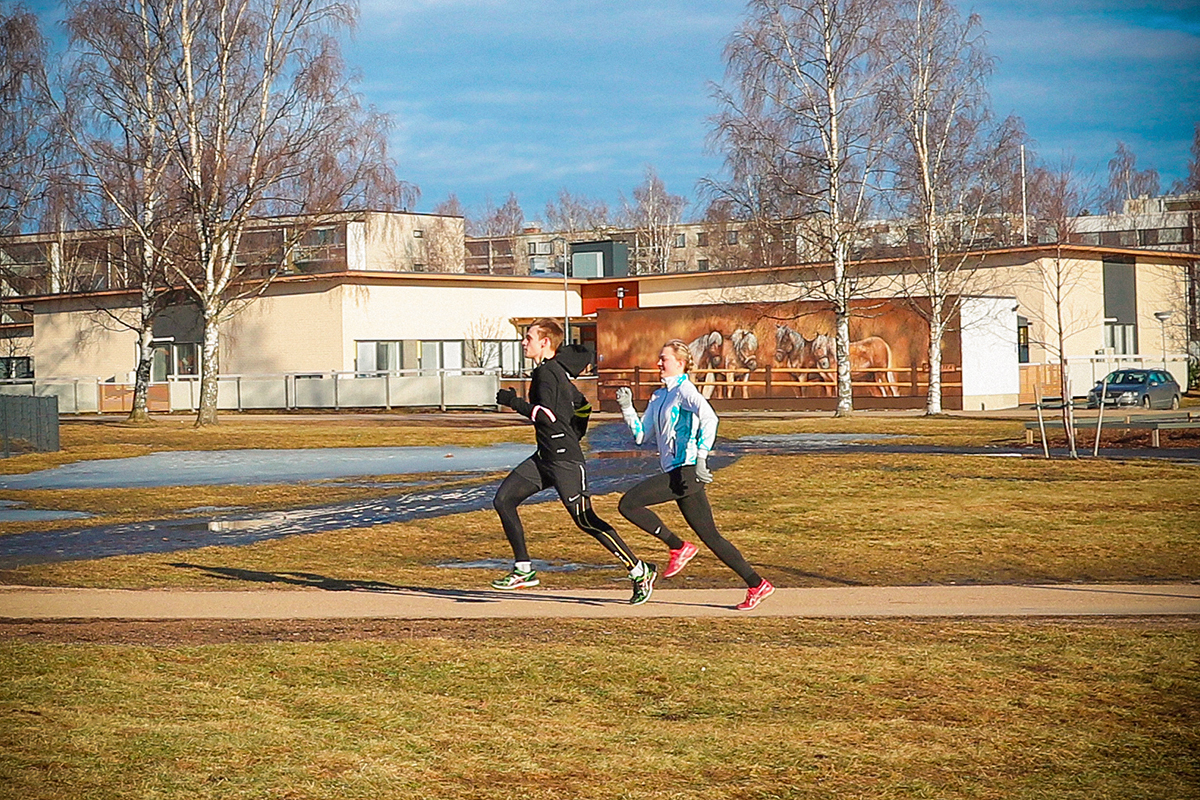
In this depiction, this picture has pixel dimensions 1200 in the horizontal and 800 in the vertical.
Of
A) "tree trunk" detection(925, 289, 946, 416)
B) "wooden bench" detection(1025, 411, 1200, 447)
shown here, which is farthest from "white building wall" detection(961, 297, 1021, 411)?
"wooden bench" detection(1025, 411, 1200, 447)

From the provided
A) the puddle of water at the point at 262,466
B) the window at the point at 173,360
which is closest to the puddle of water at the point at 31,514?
the puddle of water at the point at 262,466

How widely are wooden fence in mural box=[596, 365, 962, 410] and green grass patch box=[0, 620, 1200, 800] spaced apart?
37.9m

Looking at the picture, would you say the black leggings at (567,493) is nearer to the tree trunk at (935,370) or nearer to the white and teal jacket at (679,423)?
the white and teal jacket at (679,423)

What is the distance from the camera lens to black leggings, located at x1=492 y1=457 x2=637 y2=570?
34.5ft

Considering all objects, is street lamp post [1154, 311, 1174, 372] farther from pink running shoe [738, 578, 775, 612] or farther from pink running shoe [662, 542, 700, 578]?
pink running shoe [738, 578, 775, 612]

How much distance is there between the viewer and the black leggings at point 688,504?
991 cm

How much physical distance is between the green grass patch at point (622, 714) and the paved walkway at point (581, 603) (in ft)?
2.49

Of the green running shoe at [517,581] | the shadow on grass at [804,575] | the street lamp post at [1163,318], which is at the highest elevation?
the street lamp post at [1163,318]

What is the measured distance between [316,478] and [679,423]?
14339 millimetres

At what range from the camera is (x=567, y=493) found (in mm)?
10523

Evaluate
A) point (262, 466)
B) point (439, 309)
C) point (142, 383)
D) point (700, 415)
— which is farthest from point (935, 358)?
point (700, 415)

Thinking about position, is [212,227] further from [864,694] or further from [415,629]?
[864,694]

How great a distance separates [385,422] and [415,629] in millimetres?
35595

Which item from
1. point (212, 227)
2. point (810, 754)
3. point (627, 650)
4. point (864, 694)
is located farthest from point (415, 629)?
point (212, 227)
